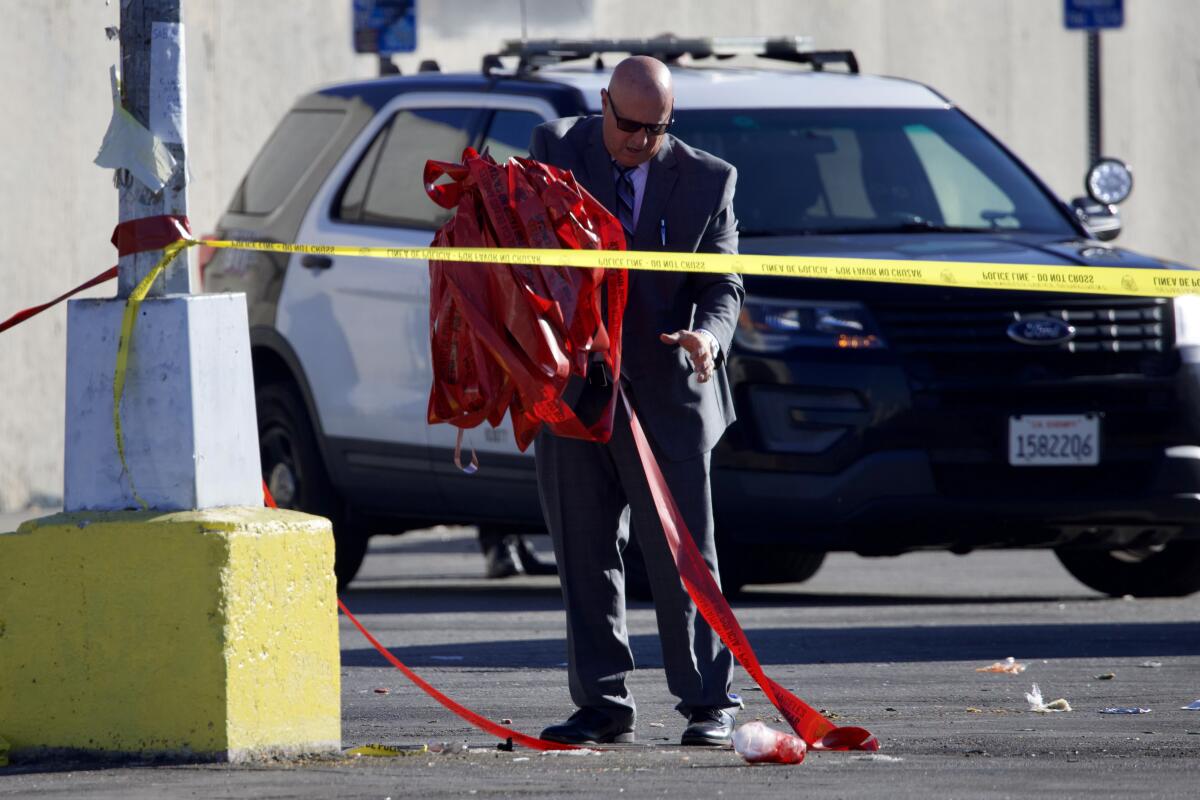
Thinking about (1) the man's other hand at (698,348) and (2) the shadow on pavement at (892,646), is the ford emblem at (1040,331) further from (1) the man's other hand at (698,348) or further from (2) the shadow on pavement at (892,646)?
(1) the man's other hand at (698,348)

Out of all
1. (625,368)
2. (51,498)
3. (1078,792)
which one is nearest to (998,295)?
(625,368)

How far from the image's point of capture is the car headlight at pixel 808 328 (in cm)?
943

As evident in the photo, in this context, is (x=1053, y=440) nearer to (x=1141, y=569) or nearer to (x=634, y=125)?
(x=1141, y=569)

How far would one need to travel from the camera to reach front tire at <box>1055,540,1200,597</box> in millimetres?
10695

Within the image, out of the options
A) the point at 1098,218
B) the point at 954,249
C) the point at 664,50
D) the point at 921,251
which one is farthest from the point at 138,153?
the point at 1098,218

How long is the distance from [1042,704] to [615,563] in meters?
1.38

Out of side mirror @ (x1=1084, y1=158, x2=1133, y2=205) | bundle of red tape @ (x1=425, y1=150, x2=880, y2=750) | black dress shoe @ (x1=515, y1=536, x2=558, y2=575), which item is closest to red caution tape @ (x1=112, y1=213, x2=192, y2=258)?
bundle of red tape @ (x1=425, y1=150, x2=880, y2=750)

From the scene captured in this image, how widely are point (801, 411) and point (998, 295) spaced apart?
86 cm

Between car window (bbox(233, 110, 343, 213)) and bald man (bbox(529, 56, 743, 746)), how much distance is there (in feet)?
16.4

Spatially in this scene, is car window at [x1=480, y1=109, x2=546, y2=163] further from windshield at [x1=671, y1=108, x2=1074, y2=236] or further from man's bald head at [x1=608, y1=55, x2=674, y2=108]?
man's bald head at [x1=608, y1=55, x2=674, y2=108]

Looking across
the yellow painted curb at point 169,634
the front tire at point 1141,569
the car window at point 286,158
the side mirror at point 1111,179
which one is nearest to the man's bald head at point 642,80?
the yellow painted curb at point 169,634

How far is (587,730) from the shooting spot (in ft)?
21.0

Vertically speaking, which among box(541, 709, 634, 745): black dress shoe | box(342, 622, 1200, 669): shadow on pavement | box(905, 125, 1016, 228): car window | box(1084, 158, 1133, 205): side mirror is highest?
box(905, 125, 1016, 228): car window

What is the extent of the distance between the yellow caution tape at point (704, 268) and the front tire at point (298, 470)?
3959 mm
